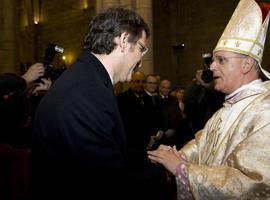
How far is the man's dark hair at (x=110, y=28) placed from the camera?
204cm

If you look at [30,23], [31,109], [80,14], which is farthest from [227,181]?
[30,23]

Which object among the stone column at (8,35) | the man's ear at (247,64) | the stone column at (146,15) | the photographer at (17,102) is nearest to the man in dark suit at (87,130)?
the man's ear at (247,64)

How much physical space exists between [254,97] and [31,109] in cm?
352

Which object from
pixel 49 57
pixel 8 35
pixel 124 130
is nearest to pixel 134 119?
pixel 49 57

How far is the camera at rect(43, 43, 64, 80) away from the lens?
359 centimetres

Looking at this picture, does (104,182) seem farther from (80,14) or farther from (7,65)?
(80,14)

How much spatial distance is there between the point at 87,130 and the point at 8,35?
8861 millimetres

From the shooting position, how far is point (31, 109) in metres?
5.48

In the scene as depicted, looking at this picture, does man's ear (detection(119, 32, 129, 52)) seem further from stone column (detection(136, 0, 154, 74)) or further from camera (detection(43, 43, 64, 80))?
stone column (detection(136, 0, 154, 74))

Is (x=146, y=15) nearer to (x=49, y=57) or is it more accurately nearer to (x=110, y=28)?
(x=49, y=57)

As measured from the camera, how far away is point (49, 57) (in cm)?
371

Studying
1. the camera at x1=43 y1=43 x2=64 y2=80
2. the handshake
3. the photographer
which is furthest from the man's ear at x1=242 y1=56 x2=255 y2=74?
the handshake

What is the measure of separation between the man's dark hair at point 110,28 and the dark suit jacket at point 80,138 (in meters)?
0.17

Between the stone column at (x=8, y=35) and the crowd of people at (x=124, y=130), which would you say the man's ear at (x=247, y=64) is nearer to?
the crowd of people at (x=124, y=130)
